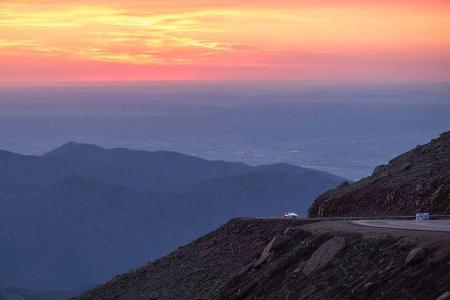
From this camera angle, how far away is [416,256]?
2366 cm

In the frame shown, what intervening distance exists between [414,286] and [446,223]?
384 inches

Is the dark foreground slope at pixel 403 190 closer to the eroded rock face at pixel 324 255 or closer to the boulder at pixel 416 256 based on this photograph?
the eroded rock face at pixel 324 255

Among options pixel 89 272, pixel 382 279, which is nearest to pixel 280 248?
pixel 382 279

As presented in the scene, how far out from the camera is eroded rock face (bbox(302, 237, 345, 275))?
27938mm

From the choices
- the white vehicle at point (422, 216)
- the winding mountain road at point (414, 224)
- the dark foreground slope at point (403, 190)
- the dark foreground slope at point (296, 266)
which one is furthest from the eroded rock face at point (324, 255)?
the dark foreground slope at point (403, 190)

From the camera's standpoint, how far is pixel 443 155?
4259cm

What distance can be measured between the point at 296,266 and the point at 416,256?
6.16 m

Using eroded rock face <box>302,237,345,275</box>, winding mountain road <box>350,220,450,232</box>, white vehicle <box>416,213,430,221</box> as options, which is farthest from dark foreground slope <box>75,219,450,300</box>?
white vehicle <box>416,213,430,221</box>

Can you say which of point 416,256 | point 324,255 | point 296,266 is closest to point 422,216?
point 296,266

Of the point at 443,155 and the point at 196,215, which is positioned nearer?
the point at 443,155

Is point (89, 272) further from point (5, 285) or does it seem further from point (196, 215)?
point (196, 215)

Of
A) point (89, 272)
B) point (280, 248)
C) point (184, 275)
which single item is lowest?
point (89, 272)

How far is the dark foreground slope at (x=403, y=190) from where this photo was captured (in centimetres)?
3806

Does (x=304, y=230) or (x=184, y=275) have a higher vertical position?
(x=304, y=230)
